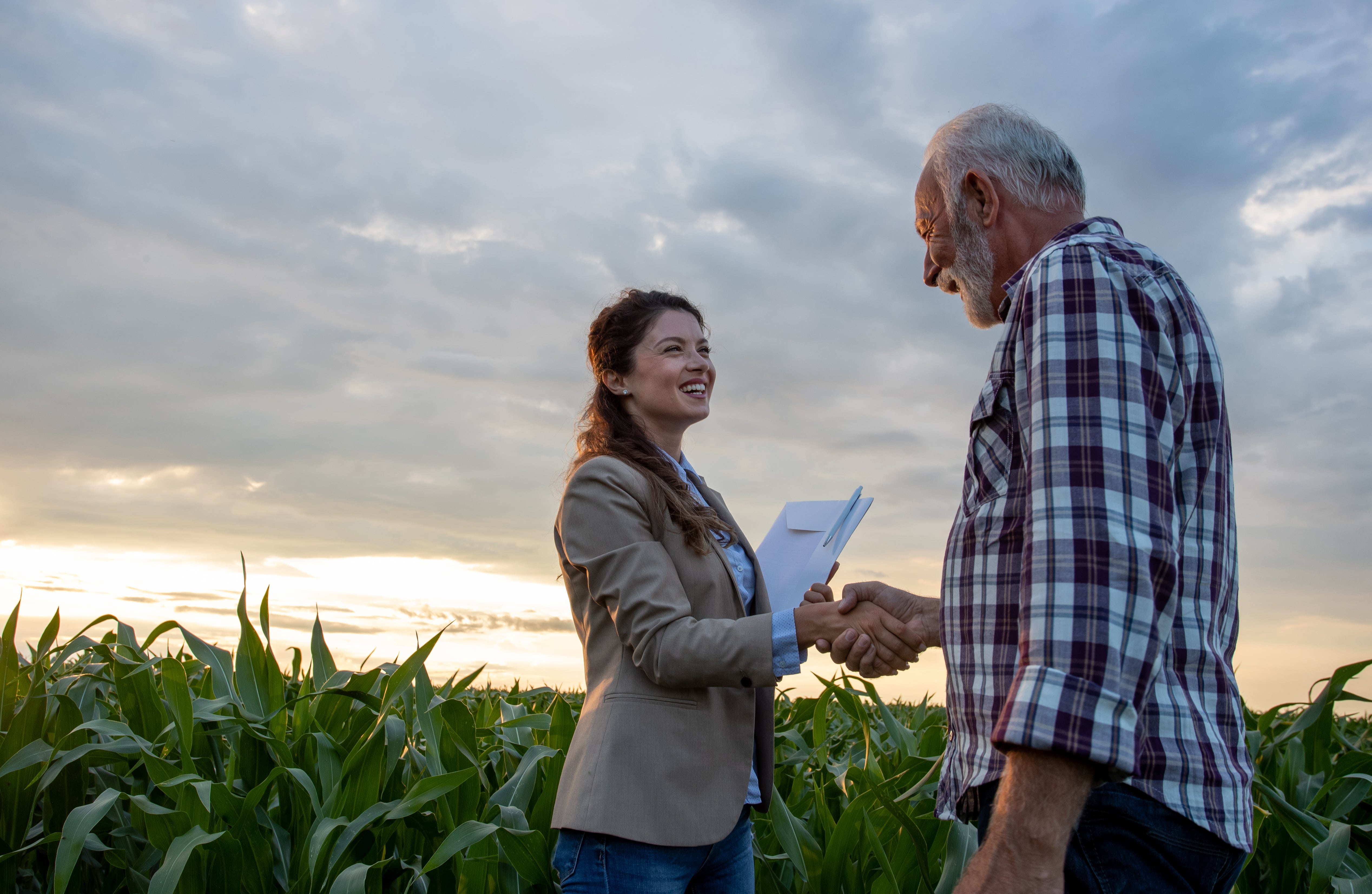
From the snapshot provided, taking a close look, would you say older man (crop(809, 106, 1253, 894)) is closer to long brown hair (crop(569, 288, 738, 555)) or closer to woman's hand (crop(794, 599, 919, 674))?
woman's hand (crop(794, 599, 919, 674))

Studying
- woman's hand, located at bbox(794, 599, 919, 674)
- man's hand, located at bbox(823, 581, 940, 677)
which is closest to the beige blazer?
woman's hand, located at bbox(794, 599, 919, 674)

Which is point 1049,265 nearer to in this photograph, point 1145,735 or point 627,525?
point 1145,735

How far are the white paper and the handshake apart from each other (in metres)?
0.15

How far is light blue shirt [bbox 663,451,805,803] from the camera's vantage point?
1937 mm

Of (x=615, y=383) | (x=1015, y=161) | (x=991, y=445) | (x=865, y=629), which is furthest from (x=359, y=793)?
(x=1015, y=161)

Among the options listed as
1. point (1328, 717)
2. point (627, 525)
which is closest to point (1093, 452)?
point (627, 525)

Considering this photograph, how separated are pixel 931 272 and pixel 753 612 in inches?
34.0

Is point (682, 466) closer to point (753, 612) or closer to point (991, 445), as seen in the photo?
point (753, 612)

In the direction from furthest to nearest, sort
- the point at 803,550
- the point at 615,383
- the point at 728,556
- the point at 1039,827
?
1. the point at 615,383
2. the point at 803,550
3. the point at 728,556
4. the point at 1039,827

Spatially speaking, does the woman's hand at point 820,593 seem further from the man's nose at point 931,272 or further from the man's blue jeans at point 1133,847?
the man's blue jeans at point 1133,847

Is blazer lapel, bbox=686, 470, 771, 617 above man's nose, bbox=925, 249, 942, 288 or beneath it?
beneath

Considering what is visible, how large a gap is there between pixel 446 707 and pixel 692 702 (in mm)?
1066

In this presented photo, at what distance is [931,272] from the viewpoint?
2.01 meters

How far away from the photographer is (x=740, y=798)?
200 cm
